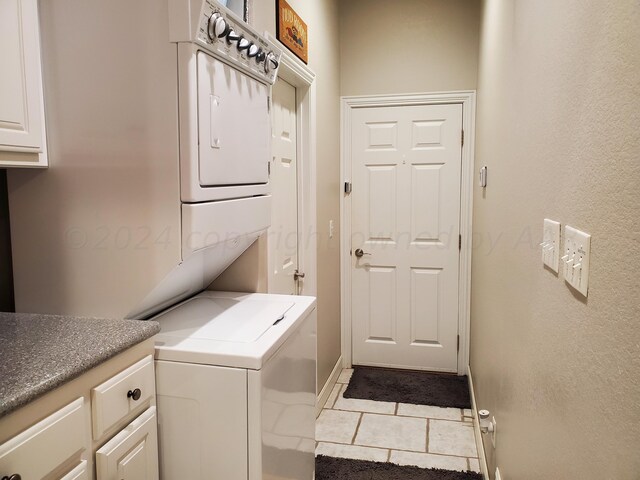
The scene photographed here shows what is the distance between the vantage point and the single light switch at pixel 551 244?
114 centimetres

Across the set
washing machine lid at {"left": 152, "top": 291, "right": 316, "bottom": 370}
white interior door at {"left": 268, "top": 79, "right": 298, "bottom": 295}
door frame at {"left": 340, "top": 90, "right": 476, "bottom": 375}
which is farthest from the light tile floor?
washing machine lid at {"left": 152, "top": 291, "right": 316, "bottom": 370}

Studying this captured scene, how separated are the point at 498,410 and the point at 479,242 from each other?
1.28 meters

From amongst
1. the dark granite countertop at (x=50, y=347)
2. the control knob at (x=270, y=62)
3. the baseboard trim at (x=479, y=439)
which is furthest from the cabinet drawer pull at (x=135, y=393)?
the baseboard trim at (x=479, y=439)

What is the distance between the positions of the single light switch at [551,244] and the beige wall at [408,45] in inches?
101

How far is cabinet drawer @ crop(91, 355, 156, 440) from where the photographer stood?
118 cm

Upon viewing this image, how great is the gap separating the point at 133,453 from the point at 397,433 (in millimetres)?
1929

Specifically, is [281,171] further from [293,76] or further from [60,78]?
[60,78]

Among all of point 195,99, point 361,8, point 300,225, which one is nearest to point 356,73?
point 361,8

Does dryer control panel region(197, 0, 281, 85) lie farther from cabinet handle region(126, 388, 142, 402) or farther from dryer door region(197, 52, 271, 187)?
cabinet handle region(126, 388, 142, 402)

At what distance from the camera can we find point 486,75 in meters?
2.86

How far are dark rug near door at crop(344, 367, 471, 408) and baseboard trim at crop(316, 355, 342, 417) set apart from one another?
0.37 ft

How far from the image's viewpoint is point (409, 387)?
140 inches

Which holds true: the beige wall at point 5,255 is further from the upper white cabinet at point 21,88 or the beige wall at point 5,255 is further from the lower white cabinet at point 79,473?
the lower white cabinet at point 79,473

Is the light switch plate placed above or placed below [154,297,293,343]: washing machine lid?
above
